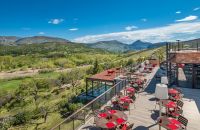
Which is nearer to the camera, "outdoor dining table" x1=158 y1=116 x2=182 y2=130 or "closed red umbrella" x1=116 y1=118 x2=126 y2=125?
"outdoor dining table" x1=158 y1=116 x2=182 y2=130

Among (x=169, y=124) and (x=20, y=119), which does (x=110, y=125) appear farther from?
(x=20, y=119)

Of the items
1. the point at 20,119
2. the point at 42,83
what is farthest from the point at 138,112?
the point at 42,83

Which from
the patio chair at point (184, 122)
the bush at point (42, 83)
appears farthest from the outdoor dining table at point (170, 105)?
the bush at point (42, 83)

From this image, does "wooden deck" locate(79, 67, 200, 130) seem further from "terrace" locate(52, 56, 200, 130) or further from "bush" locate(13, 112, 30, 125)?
"bush" locate(13, 112, 30, 125)

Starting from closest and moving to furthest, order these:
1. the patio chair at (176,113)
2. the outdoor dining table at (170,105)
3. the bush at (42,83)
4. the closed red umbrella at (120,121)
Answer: the closed red umbrella at (120,121), the patio chair at (176,113), the outdoor dining table at (170,105), the bush at (42,83)

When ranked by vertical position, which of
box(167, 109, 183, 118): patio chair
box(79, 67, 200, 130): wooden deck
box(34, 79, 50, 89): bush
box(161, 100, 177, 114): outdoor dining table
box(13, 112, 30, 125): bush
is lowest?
box(13, 112, 30, 125): bush

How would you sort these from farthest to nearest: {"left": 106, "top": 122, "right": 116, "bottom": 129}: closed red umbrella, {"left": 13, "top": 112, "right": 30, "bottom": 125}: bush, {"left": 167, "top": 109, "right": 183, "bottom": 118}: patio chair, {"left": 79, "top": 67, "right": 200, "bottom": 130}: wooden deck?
{"left": 13, "top": 112, "right": 30, "bottom": 125}: bush, {"left": 167, "top": 109, "right": 183, "bottom": 118}: patio chair, {"left": 79, "top": 67, "right": 200, "bottom": 130}: wooden deck, {"left": 106, "top": 122, "right": 116, "bottom": 129}: closed red umbrella

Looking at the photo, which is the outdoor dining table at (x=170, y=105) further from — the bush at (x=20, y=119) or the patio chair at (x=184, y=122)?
the bush at (x=20, y=119)

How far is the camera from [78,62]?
11112cm

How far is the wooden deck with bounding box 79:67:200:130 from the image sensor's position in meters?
9.20

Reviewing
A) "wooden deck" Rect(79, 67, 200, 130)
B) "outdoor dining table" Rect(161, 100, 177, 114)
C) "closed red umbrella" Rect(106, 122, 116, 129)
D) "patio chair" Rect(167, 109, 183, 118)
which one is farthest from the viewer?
"outdoor dining table" Rect(161, 100, 177, 114)

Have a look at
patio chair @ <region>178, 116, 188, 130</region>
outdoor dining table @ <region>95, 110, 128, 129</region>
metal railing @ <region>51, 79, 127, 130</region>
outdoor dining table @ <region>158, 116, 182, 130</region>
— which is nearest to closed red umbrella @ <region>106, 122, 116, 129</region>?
outdoor dining table @ <region>95, 110, 128, 129</region>

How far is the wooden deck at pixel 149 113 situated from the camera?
9.20 meters

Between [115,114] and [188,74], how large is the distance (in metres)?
14.1
